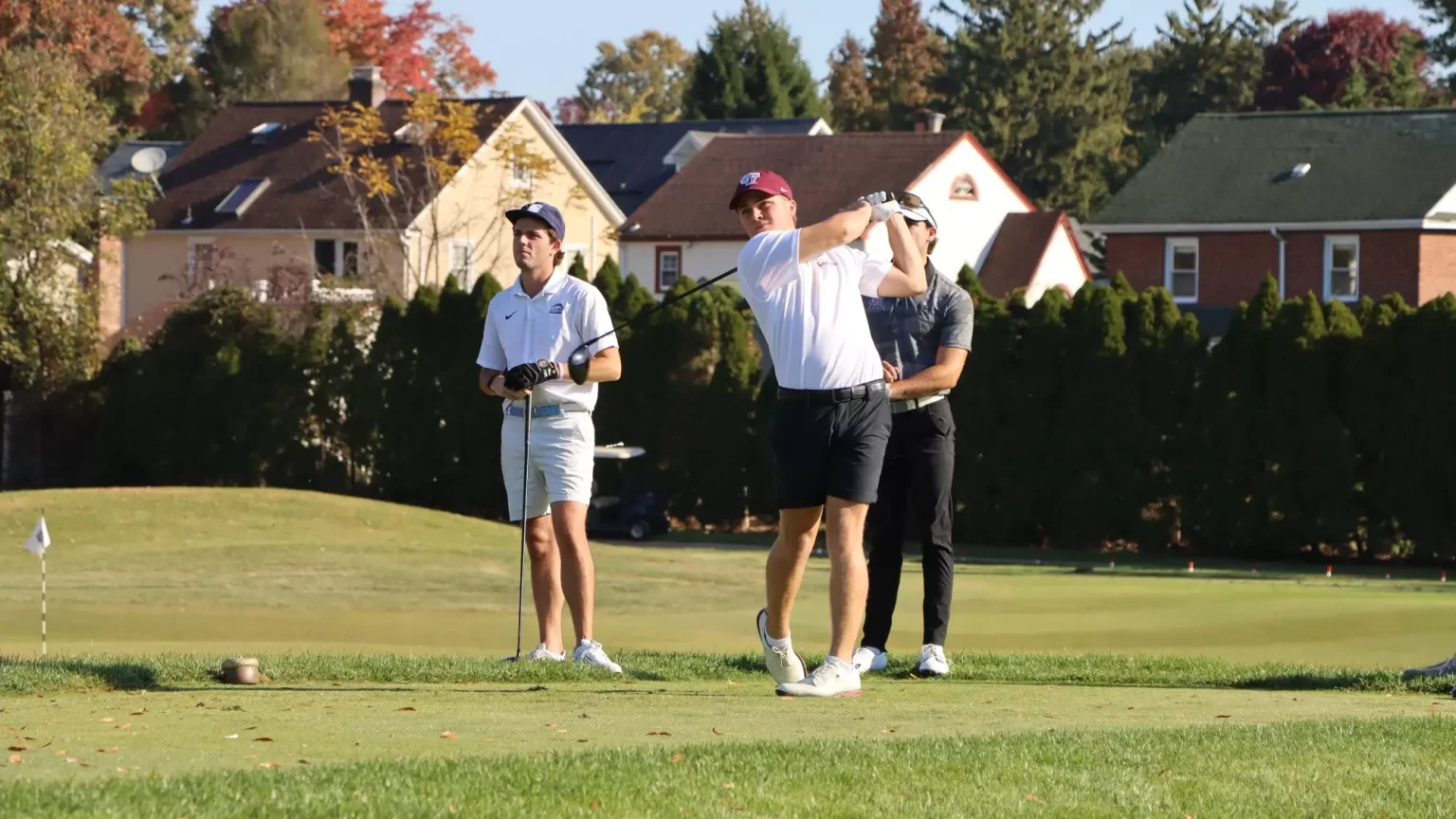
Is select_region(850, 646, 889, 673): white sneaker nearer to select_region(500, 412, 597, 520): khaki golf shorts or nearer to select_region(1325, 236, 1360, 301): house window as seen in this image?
select_region(500, 412, 597, 520): khaki golf shorts

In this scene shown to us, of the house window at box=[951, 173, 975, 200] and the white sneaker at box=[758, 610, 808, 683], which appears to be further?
the house window at box=[951, 173, 975, 200]

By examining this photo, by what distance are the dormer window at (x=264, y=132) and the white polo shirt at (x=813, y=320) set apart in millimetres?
46010

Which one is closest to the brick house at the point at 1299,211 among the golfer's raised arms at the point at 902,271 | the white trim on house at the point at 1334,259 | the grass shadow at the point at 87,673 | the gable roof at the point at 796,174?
the white trim on house at the point at 1334,259

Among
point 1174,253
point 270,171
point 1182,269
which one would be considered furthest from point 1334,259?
point 270,171

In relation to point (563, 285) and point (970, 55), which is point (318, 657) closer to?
point (563, 285)

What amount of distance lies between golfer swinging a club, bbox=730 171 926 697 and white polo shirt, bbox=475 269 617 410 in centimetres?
174

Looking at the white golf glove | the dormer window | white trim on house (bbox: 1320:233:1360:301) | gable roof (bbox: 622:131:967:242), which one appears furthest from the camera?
the dormer window

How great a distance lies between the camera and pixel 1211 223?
43844mm

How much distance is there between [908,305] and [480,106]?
4023cm

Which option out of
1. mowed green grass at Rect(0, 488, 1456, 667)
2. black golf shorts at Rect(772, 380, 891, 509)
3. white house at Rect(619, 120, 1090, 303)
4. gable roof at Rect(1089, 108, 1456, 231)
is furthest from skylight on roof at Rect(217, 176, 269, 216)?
black golf shorts at Rect(772, 380, 891, 509)

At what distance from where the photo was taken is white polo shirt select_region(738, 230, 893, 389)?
304 inches

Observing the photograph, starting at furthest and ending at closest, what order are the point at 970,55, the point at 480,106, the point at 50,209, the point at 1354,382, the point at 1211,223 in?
1. the point at 970,55
2. the point at 480,106
3. the point at 1211,223
4. the point at 50,209
5. the point at 1354,382

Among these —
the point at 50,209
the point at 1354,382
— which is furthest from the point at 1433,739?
the point at 50,209

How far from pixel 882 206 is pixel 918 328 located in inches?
54.8
